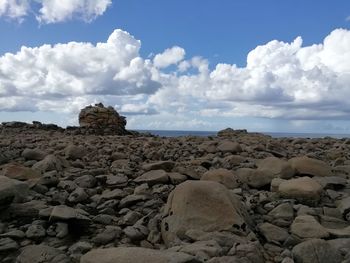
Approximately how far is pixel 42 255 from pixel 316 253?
323 centimetres

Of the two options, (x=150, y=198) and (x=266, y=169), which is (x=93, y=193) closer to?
(x=150, y=198)

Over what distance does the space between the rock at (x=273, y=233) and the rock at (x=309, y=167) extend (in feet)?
10.4

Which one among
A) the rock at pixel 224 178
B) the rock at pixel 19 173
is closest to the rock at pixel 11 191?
the rock at pixel 19 173

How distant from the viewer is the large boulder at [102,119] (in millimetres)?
Answer: 27609

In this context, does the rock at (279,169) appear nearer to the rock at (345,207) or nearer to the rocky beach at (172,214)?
the rocky beach at (172,214)

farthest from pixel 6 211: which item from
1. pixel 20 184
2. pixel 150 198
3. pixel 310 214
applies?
pixel 310 214

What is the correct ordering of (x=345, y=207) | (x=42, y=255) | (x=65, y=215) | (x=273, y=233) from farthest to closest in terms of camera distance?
(x=345, y=207)
(x=65, y=215)
(x=273, y=233)
(x=42, y=255)

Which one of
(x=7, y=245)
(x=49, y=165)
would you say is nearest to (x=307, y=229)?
(x=7, y=245)

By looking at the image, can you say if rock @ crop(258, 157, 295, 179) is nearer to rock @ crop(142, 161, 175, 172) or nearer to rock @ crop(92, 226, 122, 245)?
rock @ crop(142, 161, 175, 172)

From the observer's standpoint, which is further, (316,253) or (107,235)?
(107,235)

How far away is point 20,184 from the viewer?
24.0 feet

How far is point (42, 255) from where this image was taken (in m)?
5.53

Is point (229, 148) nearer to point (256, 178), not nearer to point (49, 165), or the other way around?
point (256, 178)

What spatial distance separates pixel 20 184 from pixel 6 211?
1.85ft
